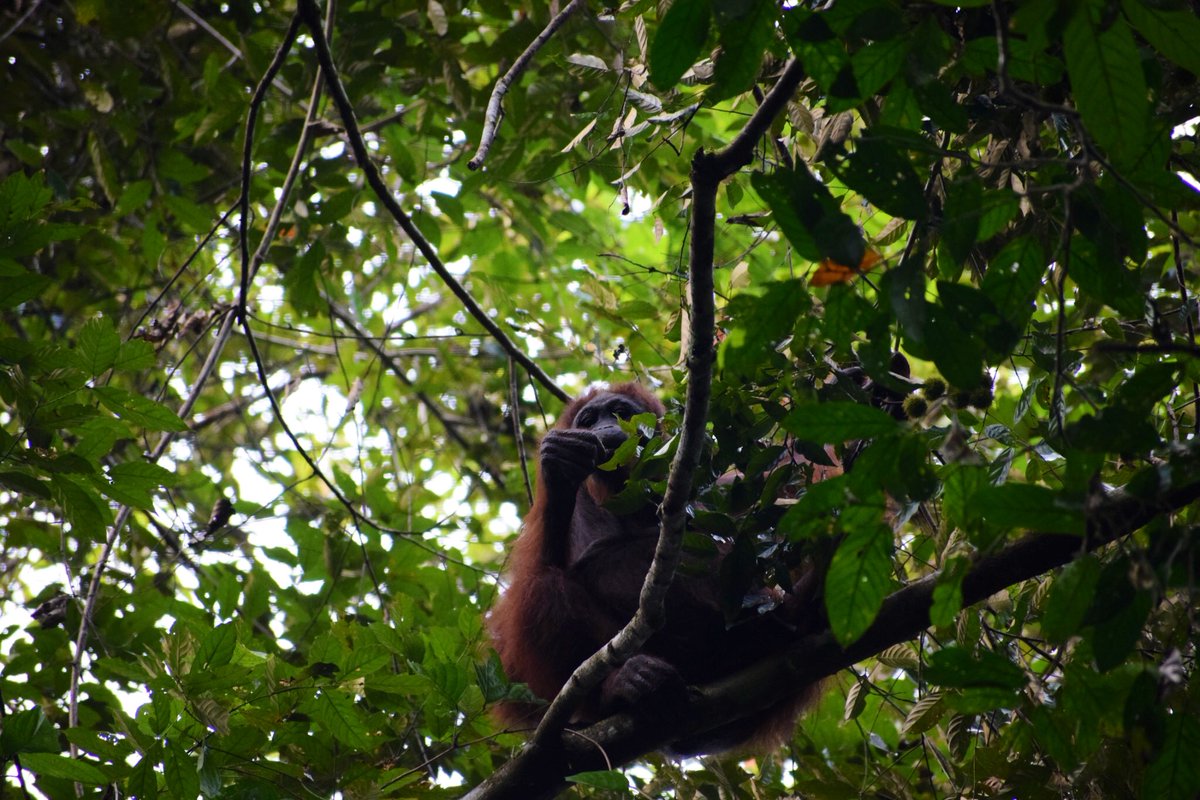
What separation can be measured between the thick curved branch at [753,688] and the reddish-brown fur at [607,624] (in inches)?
4.5

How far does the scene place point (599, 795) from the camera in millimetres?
3875

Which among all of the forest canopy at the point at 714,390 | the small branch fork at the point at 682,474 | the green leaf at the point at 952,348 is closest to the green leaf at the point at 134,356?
the forest canopy at the point at 714,390

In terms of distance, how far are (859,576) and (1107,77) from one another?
0.97 meters

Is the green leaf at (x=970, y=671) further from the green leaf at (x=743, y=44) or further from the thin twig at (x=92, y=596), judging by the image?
the thin twig at (x=92, y=596)

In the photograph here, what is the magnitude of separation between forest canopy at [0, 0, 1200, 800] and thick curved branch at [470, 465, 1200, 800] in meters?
0.01

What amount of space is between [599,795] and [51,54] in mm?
5142

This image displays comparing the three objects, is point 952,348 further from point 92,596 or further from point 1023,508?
point 92,596

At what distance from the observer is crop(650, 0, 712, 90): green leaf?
6.56 ft

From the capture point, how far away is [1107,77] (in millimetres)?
1738

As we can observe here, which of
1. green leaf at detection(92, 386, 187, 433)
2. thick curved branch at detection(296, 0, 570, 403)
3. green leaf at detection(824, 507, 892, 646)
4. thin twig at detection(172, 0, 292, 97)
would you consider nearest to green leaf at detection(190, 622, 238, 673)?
green leaf at detection(92, 386, 187, 433)

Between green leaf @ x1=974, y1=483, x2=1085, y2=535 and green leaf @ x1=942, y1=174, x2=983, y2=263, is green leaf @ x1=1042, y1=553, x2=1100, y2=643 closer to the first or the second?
green leaf @ x1=974, y1=483, x2=1085, y2=535

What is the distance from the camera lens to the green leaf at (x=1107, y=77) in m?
1.72

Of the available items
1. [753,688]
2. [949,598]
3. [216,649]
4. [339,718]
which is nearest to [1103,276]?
[949,598]

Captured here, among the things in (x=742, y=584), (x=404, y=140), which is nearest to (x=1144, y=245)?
(x=742, y=584)
